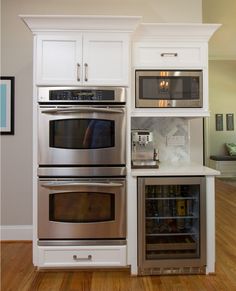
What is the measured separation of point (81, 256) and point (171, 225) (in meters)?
0.84

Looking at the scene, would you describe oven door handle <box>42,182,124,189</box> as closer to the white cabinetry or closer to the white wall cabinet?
the white cabinetry

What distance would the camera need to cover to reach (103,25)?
7.86 feet

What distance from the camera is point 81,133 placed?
243 cm

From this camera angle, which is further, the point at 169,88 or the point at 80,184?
the point at 169,88

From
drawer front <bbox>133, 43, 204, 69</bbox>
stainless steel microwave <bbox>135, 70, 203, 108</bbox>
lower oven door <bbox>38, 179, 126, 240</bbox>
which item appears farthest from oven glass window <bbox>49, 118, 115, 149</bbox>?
drawer front <bbox>133, 43, 204, 69</bbox>

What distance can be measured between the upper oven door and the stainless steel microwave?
0.32m

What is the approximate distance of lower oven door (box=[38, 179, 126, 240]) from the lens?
7.91ft

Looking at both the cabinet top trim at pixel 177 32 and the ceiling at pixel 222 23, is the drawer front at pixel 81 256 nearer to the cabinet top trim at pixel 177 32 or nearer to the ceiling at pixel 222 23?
the cabinet top trim at pixel 177 32

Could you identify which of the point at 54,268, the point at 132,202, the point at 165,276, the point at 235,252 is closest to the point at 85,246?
the point at 54,268

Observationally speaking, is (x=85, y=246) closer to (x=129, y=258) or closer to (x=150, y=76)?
(x=129, y=258)

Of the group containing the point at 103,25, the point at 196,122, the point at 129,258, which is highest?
the point at 103,25

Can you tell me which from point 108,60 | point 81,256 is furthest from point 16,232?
point 108,60

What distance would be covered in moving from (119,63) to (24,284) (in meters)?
1.97

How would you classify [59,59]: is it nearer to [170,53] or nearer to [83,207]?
[170,53]
